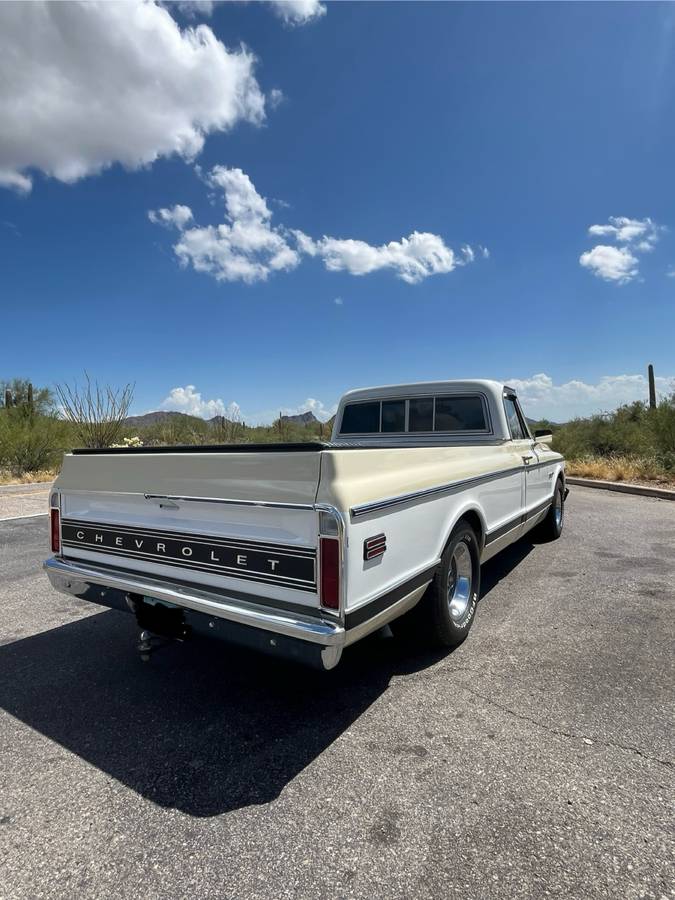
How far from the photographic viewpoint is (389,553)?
2650 millimetres

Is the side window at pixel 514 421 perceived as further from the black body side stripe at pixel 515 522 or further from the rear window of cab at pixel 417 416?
the black body side stripe at pixel 515 522

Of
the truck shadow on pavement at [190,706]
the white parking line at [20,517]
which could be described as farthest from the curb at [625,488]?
the white parking line at [20,517]

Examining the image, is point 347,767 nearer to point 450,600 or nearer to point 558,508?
point 450,600

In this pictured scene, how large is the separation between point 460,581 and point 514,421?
243 centimetres

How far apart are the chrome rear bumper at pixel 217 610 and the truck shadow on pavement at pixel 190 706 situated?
1.74ft

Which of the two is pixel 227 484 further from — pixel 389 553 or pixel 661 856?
pixel 661 856

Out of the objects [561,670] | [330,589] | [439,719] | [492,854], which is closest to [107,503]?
[330,589]

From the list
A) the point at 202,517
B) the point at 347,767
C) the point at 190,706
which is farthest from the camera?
the point at 190,706

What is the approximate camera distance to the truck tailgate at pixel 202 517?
8.00 feet

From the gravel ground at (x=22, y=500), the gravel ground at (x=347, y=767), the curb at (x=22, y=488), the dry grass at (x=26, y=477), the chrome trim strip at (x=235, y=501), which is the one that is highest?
the chrome trim strip at (x=235, y=501)

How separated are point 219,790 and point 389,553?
Result: 1.29 m

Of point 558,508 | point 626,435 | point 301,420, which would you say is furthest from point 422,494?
point 301,420

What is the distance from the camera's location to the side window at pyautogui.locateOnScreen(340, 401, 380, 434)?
5.90 m

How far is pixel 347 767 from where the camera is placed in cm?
241
